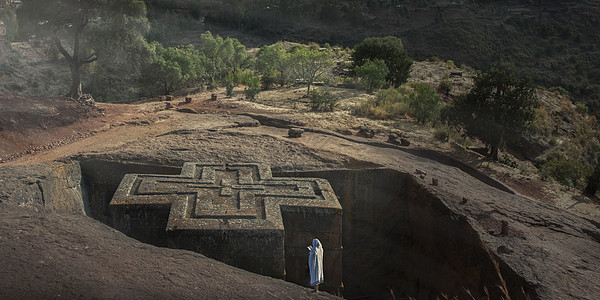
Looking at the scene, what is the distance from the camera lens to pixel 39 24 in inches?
605

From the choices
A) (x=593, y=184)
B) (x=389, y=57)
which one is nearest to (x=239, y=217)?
(x=593, y=184)

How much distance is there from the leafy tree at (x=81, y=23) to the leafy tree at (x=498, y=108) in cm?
1242

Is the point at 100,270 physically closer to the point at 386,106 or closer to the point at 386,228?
the point at 386,228

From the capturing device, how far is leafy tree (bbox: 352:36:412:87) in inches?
942

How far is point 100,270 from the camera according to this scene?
4273mm

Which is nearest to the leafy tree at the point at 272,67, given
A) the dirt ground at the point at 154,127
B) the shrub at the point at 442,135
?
the dirt ground at the point at 154,127

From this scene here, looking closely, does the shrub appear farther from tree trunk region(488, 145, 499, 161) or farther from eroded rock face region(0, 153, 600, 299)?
eroded rock face region(0, 153, 600, 299)

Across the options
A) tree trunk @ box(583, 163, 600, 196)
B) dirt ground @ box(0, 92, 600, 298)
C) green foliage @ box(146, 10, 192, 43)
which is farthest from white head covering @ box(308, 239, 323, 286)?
green foliage @ box(146, 10, 192, 43)

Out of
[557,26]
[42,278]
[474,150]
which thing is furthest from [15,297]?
[557,26]

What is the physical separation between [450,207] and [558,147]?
1430 cm

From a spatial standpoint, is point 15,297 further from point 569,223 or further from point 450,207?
point 569,223

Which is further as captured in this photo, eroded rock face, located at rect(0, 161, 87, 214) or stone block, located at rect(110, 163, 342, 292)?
eroded rock face, located at rect(0, 161, 87, 214)

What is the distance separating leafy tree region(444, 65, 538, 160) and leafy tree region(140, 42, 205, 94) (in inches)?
498

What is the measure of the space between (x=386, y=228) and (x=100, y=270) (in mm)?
6356
